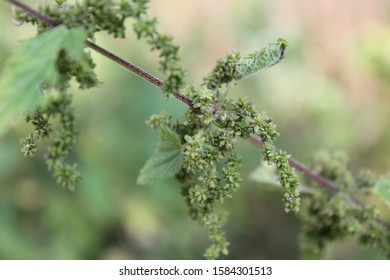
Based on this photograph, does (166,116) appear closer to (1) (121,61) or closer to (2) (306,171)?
(1) (121,61)

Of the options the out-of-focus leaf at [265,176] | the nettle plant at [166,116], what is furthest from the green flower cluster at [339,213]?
the out-of-focus leaf at [265,176]

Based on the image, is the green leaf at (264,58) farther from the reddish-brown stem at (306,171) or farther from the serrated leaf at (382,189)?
the serrated leaf at (382,189)

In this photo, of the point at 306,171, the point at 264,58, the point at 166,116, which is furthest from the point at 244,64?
the point at 306,171

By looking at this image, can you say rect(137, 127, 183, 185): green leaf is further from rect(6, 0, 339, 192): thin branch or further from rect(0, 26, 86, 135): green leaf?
rect(0, 26, 86, 135): green leaf

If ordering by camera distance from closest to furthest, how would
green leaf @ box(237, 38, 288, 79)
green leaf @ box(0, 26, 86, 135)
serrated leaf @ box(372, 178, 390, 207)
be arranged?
green leaf @ box(0, 26, 86, 135)
green leaf @ box(237, 38, 288, 79)
serrated leaf @ box(372, 178, 390, 207)

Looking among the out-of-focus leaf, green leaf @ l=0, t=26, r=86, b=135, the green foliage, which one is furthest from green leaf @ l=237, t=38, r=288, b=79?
the out-of-focus leaf
